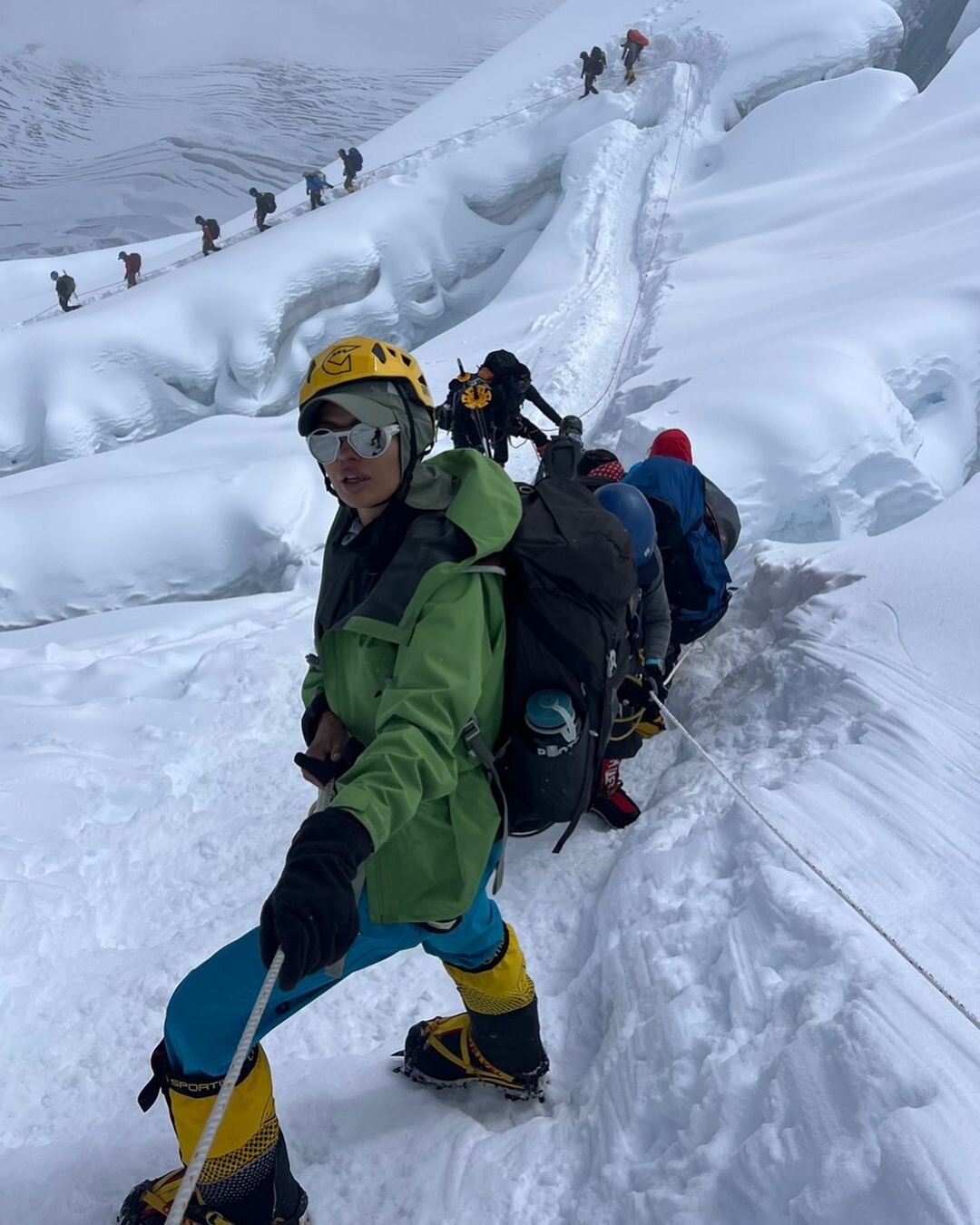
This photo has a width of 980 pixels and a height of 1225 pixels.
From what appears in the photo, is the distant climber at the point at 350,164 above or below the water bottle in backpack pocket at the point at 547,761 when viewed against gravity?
above

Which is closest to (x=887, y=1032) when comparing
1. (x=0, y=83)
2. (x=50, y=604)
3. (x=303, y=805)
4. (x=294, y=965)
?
(x=294, y=965)

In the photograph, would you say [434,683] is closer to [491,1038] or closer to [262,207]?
[491,1038]

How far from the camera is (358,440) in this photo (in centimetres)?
152

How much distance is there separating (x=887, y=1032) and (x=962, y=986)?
212mm

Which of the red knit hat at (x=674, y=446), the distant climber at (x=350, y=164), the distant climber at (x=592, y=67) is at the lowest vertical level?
the red knit hat at (x=674, y=446)

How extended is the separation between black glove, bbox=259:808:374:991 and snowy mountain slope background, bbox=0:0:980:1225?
904 mm

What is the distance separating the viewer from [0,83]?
54.1 meters

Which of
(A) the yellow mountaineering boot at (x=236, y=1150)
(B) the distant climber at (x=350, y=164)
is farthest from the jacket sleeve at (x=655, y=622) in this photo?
(B) the distant climber at (x=350, y=164)

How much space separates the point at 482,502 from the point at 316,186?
58.1 feet

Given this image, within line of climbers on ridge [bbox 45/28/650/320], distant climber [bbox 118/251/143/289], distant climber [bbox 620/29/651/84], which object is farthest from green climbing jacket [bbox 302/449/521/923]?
distant climber [bbox 620/29/651/84]

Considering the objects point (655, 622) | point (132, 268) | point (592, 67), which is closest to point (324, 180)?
point (132, 268)

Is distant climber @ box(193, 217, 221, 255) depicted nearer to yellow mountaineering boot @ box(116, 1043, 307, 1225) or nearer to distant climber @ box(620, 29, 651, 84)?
distant climber @ box(620, 29, 651, 84)

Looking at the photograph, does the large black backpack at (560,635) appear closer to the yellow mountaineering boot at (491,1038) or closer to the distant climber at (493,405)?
the yellow mountaineering boot at (491,1038)

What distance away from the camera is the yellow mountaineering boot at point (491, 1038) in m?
1.95
